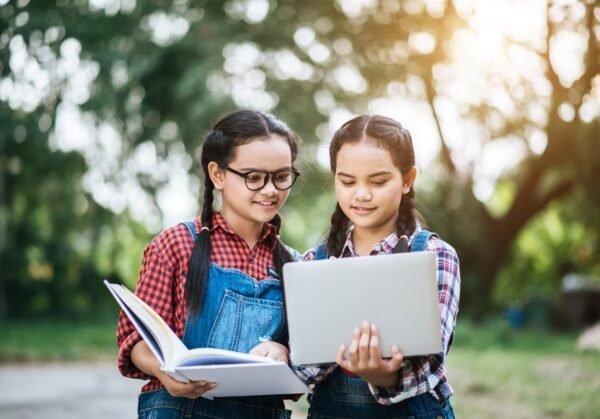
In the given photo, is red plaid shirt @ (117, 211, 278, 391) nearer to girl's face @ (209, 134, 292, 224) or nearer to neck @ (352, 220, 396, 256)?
girl's face @ (209, 134, 292, 224)

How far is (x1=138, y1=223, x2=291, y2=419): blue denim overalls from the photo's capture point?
2.38 metres

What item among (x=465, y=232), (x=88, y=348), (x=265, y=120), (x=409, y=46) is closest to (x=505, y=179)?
(x=465, y=232)

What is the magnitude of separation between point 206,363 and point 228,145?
79cm

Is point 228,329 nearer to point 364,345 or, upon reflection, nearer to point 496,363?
point 364,345

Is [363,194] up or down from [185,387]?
up

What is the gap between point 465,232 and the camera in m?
13.8

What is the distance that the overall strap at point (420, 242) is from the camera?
7.43ft

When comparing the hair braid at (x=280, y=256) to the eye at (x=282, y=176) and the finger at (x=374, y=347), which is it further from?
the finger at (x=374, y=347)

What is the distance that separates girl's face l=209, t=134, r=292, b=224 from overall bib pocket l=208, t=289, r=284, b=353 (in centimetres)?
28

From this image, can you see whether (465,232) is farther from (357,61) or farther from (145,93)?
(145,93)

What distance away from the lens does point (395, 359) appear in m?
1.93

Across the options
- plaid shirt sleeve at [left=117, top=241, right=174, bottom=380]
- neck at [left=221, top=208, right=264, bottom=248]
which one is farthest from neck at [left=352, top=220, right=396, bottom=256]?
plaid shirt sleeve at [left=117, top=241, right=174, bottom=380]

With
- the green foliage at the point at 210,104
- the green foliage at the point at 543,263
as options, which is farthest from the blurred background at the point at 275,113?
the green foliage at the point at 543,263

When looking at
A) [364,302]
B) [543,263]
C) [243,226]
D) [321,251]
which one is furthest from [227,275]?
[543,263]
